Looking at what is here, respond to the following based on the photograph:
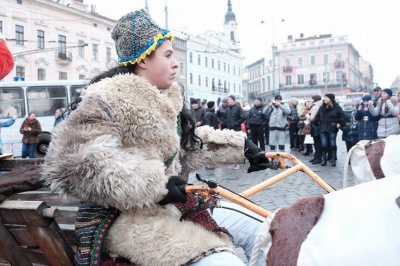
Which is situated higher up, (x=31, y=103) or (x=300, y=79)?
(x=300, y=79)

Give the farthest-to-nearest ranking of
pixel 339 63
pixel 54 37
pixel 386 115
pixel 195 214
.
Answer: pixel 339 63 < pixel 54 37 < pixel 386 115 < pixel 195 214

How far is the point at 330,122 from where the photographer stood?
966 centimetres

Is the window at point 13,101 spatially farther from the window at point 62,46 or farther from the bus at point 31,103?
the window at point 62,46

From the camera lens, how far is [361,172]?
5.43 feet

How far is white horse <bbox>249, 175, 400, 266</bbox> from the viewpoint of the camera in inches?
38.6

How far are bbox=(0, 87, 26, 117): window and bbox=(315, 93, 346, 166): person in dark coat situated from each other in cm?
1056

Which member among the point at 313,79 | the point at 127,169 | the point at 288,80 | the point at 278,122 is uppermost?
the point at 288,80

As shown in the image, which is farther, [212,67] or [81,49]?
[212,67]

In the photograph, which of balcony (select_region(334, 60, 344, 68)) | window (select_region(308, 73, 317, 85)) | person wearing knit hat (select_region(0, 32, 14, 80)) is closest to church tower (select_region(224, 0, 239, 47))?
window (select_region(308, 73, 317, 85))

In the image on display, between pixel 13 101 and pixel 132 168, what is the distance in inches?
574

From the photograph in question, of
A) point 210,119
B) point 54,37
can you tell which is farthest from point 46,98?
point 54,37

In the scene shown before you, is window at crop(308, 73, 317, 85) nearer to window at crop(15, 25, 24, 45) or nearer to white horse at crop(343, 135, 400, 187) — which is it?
window at crop(15, 25, 24, 45)

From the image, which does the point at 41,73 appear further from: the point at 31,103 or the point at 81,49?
the point at 31,103

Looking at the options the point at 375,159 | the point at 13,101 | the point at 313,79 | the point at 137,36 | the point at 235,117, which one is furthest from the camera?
the point at 313,79
